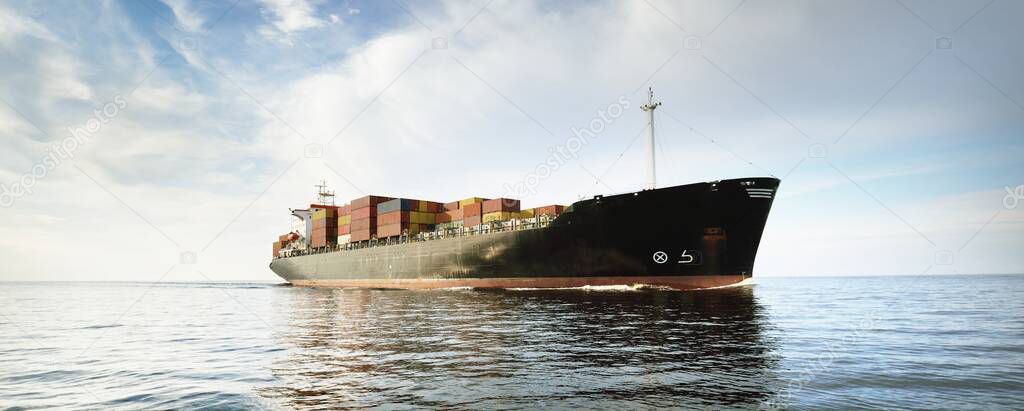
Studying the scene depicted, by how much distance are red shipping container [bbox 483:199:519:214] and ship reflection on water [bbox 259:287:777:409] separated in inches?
1106

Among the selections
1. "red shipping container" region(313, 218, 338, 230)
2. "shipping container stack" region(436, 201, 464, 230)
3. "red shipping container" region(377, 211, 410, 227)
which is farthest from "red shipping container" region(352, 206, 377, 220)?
"red shipping container" region(313, 218, 338, 230)

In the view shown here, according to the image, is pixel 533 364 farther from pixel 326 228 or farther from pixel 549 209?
pixel 326 228

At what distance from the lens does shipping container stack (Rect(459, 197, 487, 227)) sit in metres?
49.3

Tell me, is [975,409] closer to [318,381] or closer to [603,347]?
[603,347]

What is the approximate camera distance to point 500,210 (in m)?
47.3

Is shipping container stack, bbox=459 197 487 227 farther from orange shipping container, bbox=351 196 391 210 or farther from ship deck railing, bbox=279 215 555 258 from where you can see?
orange shipping container, bbox=351 196 391 210

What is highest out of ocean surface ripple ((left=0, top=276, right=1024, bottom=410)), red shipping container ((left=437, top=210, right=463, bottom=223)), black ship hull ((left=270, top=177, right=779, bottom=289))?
red shipping container ((left=437, top=210, right=463, bottom=223))

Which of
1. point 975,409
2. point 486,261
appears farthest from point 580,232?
point 975,409

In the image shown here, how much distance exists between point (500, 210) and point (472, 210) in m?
4.34

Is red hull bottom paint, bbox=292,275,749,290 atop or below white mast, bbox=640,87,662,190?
below

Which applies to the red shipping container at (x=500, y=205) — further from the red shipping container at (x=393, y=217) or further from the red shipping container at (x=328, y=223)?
the red shipping container at (x=328, y=223)

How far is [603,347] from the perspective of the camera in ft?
40.8

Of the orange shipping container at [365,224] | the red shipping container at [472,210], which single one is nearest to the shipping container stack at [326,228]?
the orange shipping container at [365,224]

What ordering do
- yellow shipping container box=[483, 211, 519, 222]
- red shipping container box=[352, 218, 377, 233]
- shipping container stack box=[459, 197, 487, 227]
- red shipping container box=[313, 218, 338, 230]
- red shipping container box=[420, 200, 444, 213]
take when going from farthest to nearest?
1. red shipping container box=[313, 218, 338, 230]
2. red shipping container box=[352, 218, 377, 233]
3. red shipping container box=[420, 200, 444, 213]
4. shipping container stack box=[459, 197, 487, 227]
5. yellow shipping container box=[483, 211, 519, 222]
